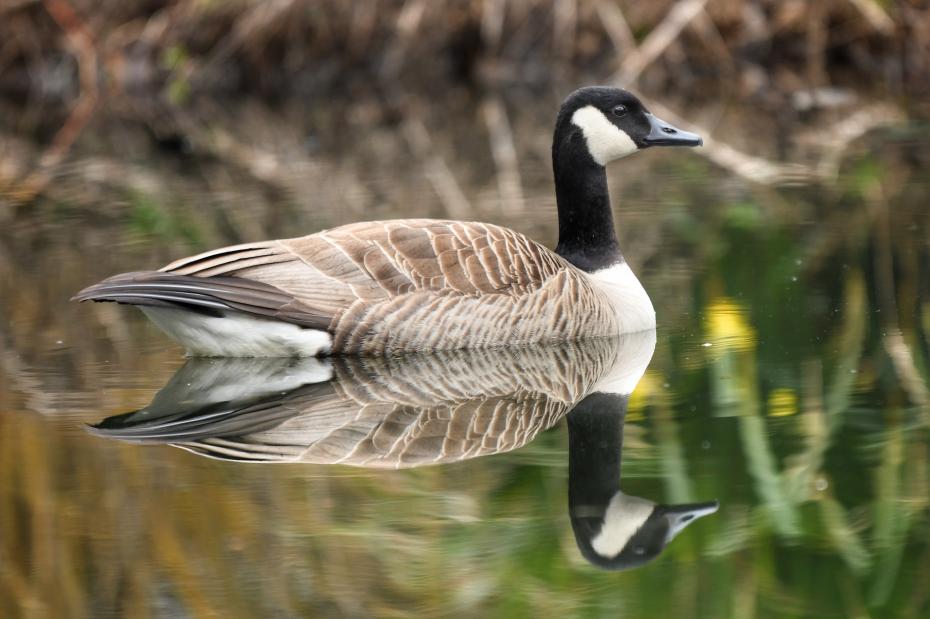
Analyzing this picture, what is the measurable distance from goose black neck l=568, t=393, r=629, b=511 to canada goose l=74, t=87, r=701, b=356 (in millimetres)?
1263

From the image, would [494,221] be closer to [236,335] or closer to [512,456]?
[236,335]

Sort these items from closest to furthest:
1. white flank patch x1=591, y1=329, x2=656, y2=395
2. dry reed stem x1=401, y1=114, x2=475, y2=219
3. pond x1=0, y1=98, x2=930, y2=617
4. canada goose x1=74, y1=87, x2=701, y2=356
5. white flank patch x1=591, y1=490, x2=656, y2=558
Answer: pond x1=0, y1=98, x2=930, y2=617 → white flank patch x1=591, y1=490, x2=656, y2=558 → white flank patch x1=591, y1=329, x2=656, y2=395 → canada goose x1=74, y1=87, x2=701, y2=356 → dry reed stem x1=401, y1=114, x2=475, y2=219

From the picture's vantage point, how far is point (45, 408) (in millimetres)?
7922

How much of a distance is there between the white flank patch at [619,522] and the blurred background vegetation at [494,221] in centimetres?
12

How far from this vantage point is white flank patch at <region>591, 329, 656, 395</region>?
8.19 metres

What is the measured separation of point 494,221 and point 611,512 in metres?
6.90

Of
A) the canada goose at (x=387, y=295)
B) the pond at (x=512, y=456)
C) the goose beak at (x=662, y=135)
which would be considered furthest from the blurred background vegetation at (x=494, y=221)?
the goose beak at (x=662, y=135)

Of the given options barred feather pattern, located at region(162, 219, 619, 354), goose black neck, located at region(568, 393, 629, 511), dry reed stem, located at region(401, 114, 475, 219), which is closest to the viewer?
A: goose black neck, located at region(568, 393, 629, 511)

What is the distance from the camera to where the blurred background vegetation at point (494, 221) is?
5609 millimetres

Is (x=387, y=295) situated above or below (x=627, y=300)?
above

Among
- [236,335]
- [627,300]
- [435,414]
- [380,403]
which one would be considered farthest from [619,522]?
[627,300]

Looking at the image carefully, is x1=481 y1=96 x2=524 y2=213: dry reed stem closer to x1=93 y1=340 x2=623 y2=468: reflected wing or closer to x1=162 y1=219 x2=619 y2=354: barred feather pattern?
x1=162 y1=219 x2=619 y2=354: barred feather pattern

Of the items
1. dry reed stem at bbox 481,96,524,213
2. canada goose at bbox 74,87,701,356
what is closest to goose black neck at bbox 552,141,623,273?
canada goose at bbox 74,87,701,356

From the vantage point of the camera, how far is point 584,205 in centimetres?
989
